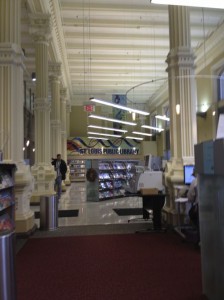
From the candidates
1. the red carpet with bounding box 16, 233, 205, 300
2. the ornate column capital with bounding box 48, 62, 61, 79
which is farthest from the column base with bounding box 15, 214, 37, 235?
the ornate column capital with bounding box 48, 62, 61, 79

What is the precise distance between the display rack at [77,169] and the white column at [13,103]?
19.8 m

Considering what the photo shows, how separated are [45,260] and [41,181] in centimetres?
639

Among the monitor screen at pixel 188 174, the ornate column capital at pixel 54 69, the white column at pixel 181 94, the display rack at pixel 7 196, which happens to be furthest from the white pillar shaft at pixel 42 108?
the monitor screen at pixel 188 174

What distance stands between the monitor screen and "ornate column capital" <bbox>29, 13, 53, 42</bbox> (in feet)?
23.2

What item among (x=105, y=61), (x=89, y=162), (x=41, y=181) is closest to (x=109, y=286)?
(x=41, y=181)

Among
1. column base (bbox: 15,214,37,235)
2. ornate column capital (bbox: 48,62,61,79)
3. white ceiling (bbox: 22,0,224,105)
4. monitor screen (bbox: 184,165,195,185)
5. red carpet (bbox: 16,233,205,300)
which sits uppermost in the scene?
white ceiling (bbox: 22,0,224,105)

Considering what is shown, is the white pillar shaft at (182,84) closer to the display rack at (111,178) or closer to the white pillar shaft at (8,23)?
the white pillar shaft at (8,23)

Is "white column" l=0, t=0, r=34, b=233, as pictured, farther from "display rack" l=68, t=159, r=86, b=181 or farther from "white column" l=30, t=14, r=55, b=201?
"display rack" l=68, t=159, r=86, b=181

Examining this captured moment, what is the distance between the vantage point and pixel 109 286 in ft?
11.9

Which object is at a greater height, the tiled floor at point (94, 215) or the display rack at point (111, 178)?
the display rack at point (111, 178)

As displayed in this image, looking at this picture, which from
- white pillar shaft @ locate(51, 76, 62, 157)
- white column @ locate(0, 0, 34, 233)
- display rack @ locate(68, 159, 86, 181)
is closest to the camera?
white column @ locate(0, 0, 34, 233)

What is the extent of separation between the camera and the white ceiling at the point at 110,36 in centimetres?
1116

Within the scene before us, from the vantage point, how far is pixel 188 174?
6.24m

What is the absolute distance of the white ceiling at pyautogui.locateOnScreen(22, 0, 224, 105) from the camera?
11156 millimetres
